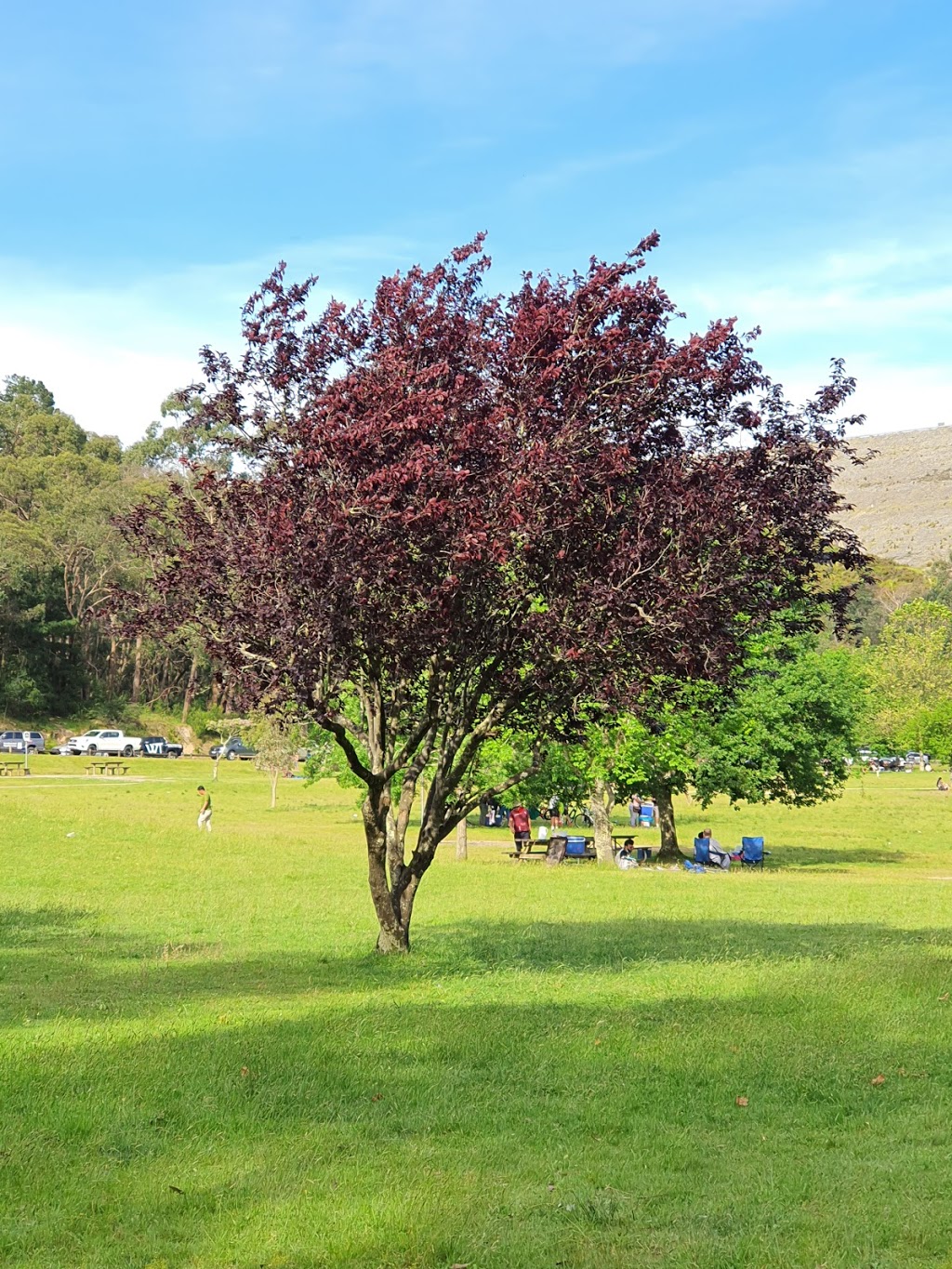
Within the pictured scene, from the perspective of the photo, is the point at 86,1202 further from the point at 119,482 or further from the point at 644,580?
the point at 119,482

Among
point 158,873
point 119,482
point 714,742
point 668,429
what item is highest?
point 119,482

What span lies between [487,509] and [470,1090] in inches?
210

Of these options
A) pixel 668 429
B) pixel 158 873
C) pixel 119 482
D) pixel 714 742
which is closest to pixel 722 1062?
pixel 668 429

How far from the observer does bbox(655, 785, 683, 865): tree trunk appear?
3791 cm

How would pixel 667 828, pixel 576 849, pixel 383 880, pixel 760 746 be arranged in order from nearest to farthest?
pixel 383 880 < pixel 576 849 < pixel 760 746 < pixel 667 828

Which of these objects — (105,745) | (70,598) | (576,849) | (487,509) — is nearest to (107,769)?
(105,745)

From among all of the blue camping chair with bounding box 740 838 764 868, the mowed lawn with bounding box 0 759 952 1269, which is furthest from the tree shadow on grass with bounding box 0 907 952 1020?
the blue camping chair with bounding box 740 838 764 868

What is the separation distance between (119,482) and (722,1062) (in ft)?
339

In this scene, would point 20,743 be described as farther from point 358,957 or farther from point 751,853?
point 358,957

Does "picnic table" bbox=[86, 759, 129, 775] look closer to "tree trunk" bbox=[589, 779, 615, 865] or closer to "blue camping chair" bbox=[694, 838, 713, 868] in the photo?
"tree trunk" bbox=[589, 779, 615, 865]

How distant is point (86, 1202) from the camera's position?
6.25 meters

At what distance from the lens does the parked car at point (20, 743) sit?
82.8 metres

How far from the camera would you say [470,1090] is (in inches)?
345

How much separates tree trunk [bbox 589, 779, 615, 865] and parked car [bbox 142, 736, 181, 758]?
55.7 metres
